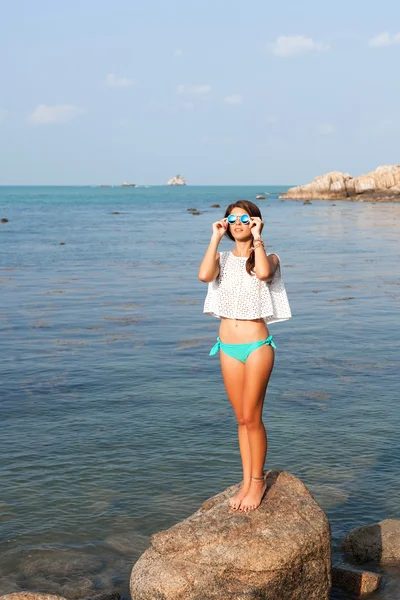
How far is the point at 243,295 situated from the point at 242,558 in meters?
2.22

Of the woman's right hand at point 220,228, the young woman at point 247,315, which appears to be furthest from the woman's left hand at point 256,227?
the woman's right hand at point 220,228

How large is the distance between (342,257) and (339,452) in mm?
27090

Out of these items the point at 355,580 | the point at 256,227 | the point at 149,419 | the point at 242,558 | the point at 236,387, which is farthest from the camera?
the point at 149,419

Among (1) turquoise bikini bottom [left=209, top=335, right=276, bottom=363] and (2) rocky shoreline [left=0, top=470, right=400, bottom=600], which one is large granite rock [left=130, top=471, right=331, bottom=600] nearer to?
(2) rocky shoreline [left=0, top=470, right=400, bottom=600]

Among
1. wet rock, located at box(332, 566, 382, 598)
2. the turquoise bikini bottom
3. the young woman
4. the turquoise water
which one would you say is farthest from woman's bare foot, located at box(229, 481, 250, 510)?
the turquoise water

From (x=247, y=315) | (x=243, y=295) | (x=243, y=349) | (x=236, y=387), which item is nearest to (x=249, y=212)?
(x=243, y=295)

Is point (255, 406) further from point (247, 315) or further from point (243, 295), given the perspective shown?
point (243, 295)

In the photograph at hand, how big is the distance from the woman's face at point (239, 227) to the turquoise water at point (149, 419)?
139 inches

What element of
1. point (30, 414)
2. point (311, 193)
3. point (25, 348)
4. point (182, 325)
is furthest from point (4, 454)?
point (311, 193)

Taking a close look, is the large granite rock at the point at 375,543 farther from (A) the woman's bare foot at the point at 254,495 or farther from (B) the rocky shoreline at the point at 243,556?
(A) the woman's bare foot at the point at 254,495

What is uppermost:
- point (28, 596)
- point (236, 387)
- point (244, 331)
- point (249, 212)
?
point (249, 212)

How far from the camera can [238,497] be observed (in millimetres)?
7023

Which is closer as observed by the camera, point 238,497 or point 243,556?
point 243,556

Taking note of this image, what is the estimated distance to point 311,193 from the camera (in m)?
128
